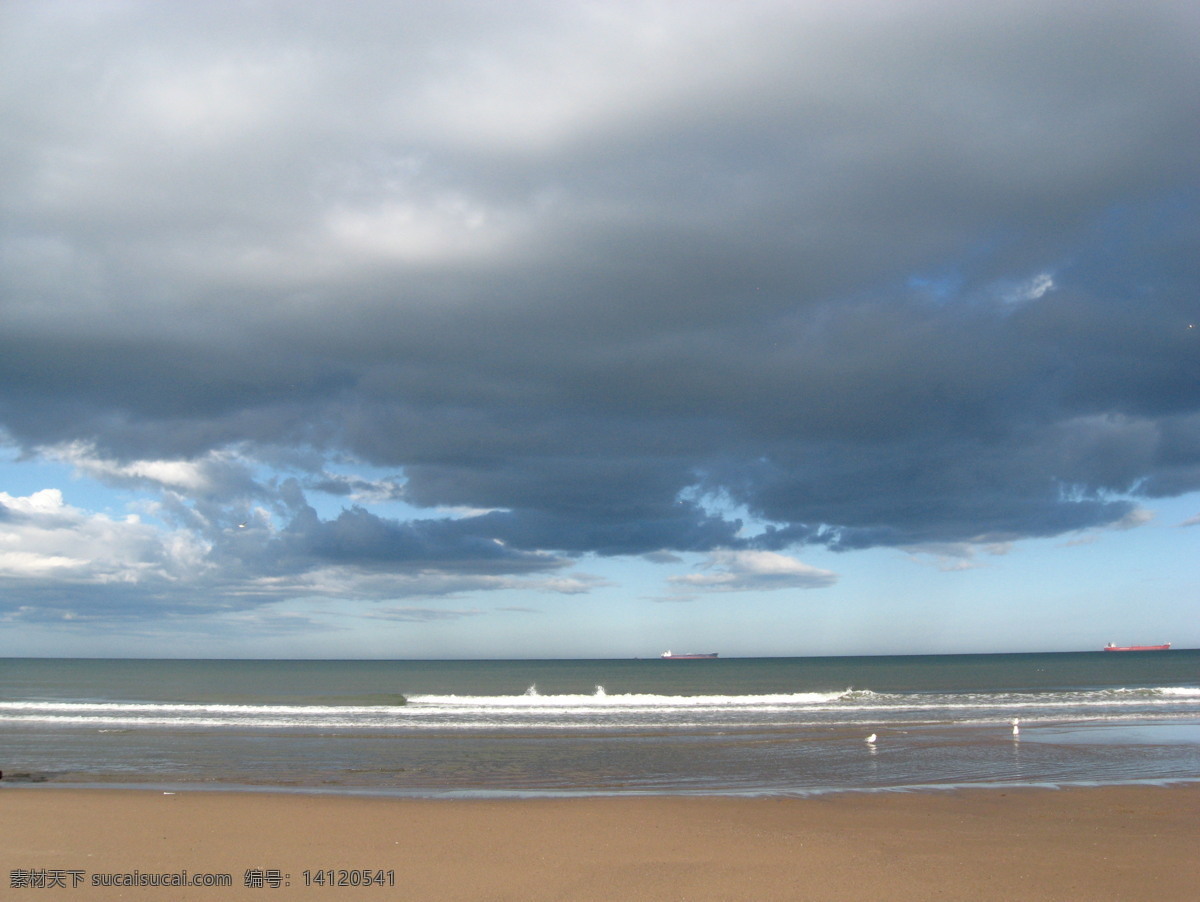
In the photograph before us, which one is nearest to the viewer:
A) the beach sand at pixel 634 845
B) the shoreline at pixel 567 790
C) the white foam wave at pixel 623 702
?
the beach sand at pixel 634 845

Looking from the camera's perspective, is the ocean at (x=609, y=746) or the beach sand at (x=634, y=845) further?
the ocean at (x=609, y=746)

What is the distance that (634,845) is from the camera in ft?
36.8

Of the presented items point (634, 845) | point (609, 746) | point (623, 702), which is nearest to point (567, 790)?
point (634, 845)

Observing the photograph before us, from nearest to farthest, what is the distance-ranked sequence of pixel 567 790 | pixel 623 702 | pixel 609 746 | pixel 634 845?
pixel 634 845 < pixel 567 790 < pixel 609 746 < pixel 623 702

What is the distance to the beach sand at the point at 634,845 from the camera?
9125 millimetres

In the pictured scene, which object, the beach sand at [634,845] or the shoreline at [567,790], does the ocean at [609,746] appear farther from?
the beach sand at [634,845]

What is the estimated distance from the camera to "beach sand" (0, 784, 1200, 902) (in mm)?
9125

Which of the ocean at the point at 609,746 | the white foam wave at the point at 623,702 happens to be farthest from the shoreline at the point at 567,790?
the white foam wave at the point at 623,702

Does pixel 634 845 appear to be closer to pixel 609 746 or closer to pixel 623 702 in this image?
pixel 609 746

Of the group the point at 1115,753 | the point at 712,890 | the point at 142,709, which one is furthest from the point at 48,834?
the point at 142,709

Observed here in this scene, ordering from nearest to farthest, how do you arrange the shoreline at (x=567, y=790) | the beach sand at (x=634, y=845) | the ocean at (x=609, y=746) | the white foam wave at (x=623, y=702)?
the beach sand at (x=634, y=845)
the shoreline at (x=567, y=790)
the ocean at (x=609, y=746)
the white foam wave at (x=623, y=702)

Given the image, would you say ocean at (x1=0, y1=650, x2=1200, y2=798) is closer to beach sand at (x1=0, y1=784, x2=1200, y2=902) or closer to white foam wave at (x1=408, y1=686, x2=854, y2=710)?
white foam wave at (x1=408, y1=686, x2=854, y2=710)

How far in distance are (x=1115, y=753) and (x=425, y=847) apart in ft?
63.1

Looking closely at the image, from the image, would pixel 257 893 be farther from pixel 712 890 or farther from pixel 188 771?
pixel 188 771
